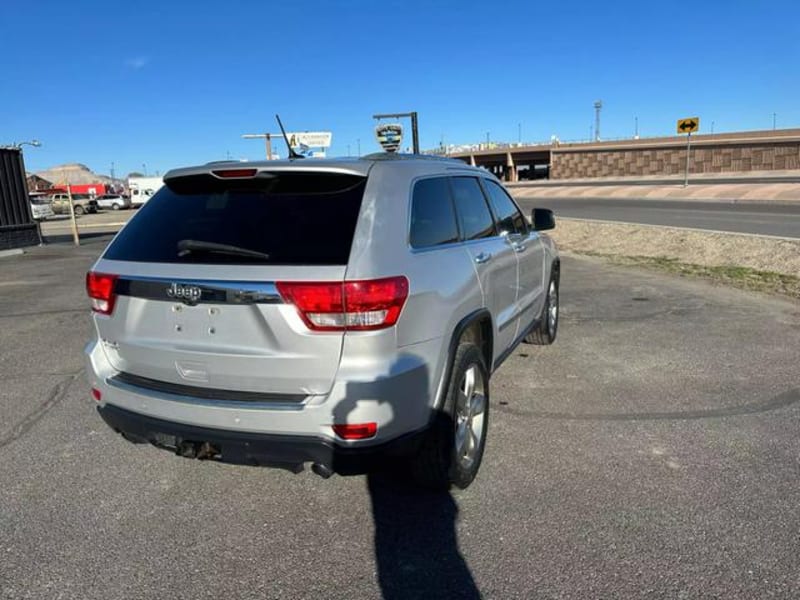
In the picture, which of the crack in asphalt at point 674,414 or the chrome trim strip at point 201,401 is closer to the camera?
the chrome trim strip at point 201,401

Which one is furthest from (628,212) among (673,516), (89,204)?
(89,204)

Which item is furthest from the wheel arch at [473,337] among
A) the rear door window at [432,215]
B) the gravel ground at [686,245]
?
the gravel ground at [686,245]

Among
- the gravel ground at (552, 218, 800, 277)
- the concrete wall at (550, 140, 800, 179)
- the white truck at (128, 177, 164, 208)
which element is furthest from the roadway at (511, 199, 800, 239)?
the white truck at (128, 177, 164, 208)

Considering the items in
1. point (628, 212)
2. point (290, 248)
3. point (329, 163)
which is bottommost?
point (628, 212)

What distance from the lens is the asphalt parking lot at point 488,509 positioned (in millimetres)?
2594

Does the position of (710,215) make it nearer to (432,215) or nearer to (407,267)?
(432,215)

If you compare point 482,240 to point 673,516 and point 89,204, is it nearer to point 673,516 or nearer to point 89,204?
point 673,516

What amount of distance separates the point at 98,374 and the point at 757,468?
12.0ft

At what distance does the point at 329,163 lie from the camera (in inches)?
117

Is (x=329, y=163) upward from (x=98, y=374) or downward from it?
upward

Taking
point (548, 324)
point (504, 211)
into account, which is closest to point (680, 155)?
point (548, 324)

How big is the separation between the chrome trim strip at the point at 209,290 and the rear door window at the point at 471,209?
1446 millimetres

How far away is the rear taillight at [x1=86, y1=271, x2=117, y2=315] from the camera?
3.08m

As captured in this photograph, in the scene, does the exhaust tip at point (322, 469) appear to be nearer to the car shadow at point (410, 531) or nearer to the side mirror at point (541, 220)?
the car shadow at point (410, 531)
